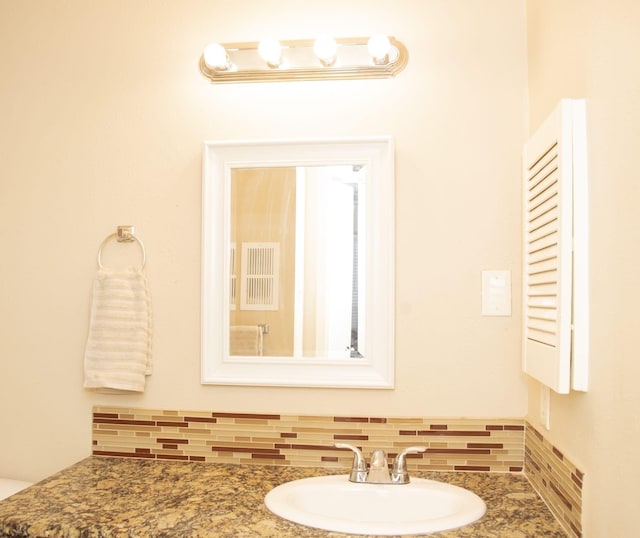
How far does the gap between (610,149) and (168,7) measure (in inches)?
53.9

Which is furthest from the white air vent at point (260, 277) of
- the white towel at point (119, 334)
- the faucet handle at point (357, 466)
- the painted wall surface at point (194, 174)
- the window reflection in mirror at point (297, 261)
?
the faucet handle at point (357, 466)

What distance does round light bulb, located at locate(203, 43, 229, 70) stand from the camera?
173cm

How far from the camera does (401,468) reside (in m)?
1.56

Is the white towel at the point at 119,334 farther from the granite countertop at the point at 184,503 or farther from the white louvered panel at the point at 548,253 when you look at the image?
the white louvered panel at the point at 548,253

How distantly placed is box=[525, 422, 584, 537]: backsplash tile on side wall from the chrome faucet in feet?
0.91

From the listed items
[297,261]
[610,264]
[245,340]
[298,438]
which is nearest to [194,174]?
[297,261]

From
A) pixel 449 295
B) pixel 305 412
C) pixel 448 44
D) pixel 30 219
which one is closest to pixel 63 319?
pixel 30 219

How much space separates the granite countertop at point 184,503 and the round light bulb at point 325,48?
1.13 metres

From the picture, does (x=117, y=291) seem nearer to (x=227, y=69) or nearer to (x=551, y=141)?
(x=227, y=69)

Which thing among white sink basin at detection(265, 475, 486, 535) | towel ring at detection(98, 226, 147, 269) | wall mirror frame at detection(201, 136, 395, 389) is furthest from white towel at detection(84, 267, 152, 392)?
white sink basin at detection(265, 475, 486, 535)

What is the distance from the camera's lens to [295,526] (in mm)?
1317

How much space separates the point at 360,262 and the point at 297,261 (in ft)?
A: 0.59

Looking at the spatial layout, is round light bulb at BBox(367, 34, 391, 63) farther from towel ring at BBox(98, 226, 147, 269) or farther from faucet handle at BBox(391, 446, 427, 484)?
faucet handle at BBox(391, 446, 427, 484)

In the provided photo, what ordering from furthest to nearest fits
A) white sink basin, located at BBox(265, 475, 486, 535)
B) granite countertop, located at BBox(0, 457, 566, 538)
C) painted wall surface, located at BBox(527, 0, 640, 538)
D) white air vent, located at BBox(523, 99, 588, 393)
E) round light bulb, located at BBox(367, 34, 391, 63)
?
round light bulb, located at BBox(367, 34, 391, 63), white sink basin, located at BBox(265, 475, 486, 535), granite countertop, located at BBox(0, 457, 566, 538), white air vent, located at BBox(523, 99, 588, 393), painted wall surface, located at BBox(527, 0, 640, 538)
